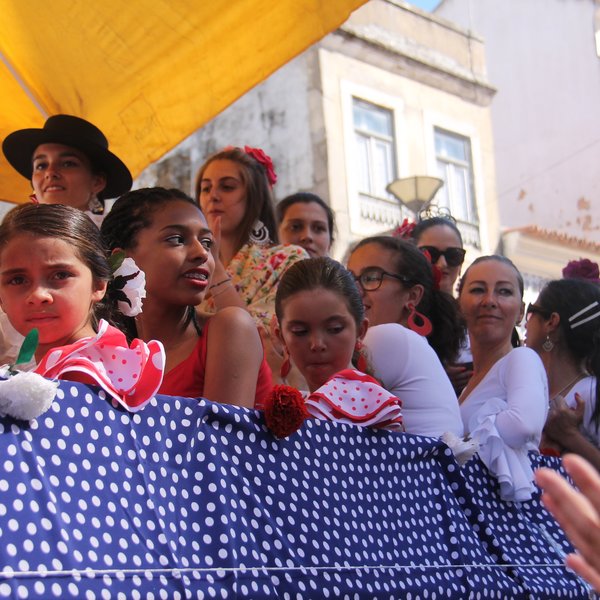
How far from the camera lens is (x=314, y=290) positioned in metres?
3.29

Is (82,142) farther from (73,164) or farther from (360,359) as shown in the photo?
(360,359)

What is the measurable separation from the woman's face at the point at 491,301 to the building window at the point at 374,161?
11746 mm

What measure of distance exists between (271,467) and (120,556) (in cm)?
54

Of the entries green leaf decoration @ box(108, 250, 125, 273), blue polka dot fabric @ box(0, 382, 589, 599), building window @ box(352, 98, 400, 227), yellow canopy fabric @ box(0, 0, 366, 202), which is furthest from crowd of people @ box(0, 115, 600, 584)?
building window @ box(352, 98, 400, 227)

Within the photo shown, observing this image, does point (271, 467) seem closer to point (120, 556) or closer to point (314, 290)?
point (120, 556)

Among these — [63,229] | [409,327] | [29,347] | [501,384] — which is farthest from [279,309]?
[29,347]

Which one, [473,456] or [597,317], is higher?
[597,317]

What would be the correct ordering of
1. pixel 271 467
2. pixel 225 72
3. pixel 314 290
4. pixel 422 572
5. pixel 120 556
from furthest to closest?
1. pixel 225 72
2. pixel 314 290
3. pixel 422 572
4. pixel 271 467
5. pixel 120 556

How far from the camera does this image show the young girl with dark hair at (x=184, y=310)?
9.05 ft

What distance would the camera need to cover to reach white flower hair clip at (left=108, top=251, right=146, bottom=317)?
8.86ft

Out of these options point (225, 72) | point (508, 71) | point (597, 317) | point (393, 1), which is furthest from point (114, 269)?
point (508, 71)

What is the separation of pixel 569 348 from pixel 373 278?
3.33 feet

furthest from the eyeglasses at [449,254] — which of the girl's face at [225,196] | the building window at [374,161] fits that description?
the building window at [374,161]

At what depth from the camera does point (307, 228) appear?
4.95m
